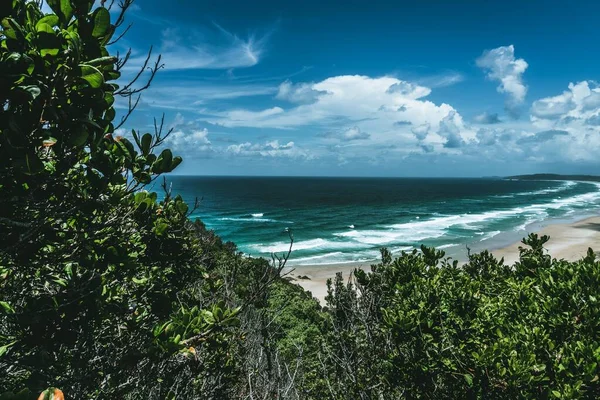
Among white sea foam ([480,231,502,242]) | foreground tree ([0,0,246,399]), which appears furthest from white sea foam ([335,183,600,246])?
foreground tree ([0,0,246,399])

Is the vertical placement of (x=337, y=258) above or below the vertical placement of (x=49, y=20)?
below

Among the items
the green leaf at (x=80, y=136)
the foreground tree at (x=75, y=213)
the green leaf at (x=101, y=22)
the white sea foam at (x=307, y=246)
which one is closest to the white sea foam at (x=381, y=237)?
the white sea foam at (x=307, y=246)

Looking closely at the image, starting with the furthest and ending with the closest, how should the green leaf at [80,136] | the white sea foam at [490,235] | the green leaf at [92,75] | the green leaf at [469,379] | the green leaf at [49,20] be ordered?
1. the white sea foam at [490,235]
2. the green leaf at [469,379]
3. the green leaf at [80,136]
4. the green leaf at [92,75]
5. the green leaf at [49,20]

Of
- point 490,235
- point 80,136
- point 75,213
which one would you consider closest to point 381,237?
point 490,235

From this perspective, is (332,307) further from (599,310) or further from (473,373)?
(599,310)

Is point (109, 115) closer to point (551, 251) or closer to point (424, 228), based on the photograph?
point (551, 251)

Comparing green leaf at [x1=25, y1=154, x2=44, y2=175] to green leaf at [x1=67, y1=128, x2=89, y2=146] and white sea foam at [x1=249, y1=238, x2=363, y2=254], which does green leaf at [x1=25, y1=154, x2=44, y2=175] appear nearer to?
green leaf at [x1=67, y1=128, x2=89, y2=146]

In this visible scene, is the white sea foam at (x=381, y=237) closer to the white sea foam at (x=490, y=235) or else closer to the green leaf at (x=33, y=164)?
the white sea foam at (x=490, y=235)
